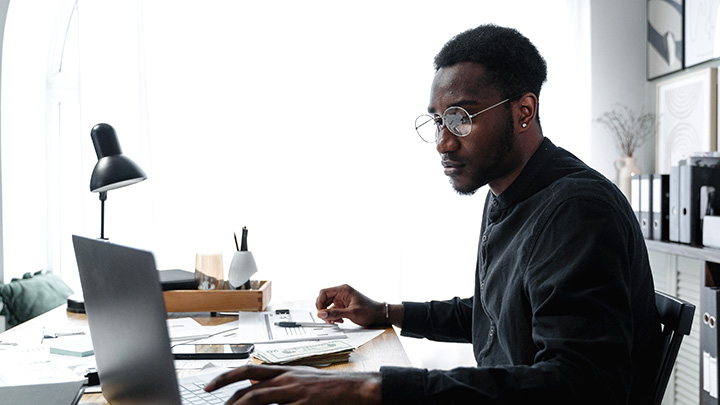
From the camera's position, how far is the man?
0.95 meters

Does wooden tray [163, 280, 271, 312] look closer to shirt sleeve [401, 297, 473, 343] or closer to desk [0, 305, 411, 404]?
desk [0, 305, 411, 404]

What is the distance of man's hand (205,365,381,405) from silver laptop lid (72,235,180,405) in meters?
0.10

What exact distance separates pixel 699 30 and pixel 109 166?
99.3 inches

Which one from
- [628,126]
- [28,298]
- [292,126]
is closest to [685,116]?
[628,126]

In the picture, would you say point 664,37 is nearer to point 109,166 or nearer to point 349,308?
point 349,308

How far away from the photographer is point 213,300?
6.03 ft

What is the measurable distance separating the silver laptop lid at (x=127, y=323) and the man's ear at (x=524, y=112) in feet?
2.76

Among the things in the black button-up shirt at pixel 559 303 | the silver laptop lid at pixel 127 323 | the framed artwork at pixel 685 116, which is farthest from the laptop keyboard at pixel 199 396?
the framed artwork at pixel 685 116

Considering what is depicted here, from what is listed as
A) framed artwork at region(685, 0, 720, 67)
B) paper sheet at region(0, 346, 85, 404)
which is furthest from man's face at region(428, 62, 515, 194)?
framed artwork at region(685, 0, 720, 67)

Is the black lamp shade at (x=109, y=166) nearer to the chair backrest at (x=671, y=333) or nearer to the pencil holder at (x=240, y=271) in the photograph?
the pencil holder at (x=240, y=271)

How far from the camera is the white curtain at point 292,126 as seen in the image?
3.28 meters

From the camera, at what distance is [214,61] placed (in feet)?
10.8

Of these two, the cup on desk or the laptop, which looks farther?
the cup on desk

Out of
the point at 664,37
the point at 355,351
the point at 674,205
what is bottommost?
the point at 355,351
